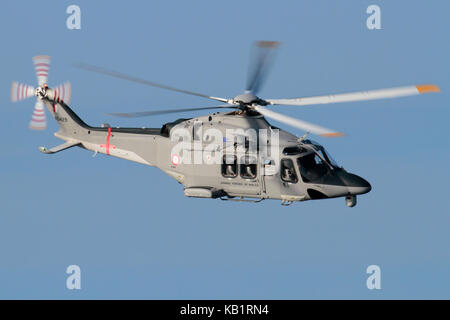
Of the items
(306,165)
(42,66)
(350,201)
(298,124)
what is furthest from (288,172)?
(42,66)

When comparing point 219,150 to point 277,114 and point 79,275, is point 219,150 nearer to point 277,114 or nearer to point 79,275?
point 277,114

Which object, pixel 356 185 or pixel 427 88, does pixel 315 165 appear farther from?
pixel 427 88

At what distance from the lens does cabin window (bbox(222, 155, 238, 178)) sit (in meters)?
33.9

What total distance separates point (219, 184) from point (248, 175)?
4.31 ft

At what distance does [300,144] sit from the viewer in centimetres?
3366

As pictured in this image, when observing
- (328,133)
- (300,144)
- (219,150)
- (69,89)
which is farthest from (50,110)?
(328,133)

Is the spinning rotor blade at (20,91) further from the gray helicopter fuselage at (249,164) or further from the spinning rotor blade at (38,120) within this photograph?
the gray helicopter fuselage at (249,164)

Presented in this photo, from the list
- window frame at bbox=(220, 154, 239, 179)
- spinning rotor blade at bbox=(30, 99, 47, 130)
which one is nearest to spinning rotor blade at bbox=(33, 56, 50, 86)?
spinning rotor blade at bbox=(30, 99, 47, 130)

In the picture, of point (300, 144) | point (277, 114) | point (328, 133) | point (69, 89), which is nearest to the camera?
point (328, 133)

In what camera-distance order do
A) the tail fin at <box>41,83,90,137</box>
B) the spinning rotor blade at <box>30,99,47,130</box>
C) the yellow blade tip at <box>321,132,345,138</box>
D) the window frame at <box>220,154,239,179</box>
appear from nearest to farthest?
the yellow blade tip at <box>321,132,345,138</box> < the window frame at <box>220,154,239,179</box> < the spinning rotor blade at <box>30,99,47,130</box> < the tail fin at <box>41,83,90,137</box>

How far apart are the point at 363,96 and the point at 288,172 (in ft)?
15.1

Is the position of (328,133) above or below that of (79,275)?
above

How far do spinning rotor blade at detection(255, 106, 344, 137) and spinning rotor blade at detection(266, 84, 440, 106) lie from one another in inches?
47.9

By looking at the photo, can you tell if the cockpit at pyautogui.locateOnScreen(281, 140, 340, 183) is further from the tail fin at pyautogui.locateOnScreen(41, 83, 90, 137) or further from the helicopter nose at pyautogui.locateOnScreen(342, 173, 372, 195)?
the tail fin at pyautogui.locateOnScreen(41, 83, 90, 137)
